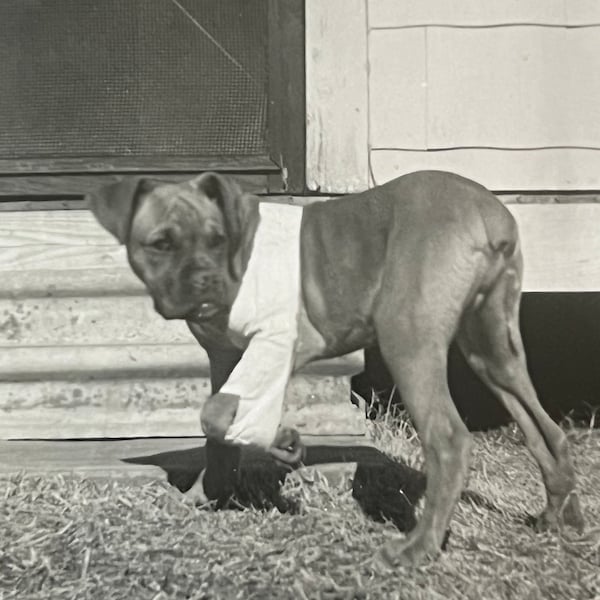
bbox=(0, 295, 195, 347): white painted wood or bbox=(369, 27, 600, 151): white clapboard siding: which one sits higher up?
bbox=(369, 27, 600, 151): white clapboard siding

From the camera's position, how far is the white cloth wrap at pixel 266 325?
2008mm

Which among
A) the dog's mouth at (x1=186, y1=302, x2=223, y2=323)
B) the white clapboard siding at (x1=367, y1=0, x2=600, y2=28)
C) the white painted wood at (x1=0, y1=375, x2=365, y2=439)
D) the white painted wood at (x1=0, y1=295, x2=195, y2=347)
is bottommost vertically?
the white painted wood at (x1=0, y1=375, x2=365, y2=439)

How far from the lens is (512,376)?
7.43ft

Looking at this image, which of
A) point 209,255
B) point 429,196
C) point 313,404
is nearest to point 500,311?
point 429,196

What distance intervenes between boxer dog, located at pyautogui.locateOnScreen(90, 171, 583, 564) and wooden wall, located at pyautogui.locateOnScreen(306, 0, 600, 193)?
0.87 m

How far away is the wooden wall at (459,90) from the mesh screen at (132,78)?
273mm

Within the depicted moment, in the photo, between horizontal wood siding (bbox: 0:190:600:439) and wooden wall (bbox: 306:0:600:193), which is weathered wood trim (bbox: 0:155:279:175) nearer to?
horizontal wood siding (bbox: 0:190:600:439)

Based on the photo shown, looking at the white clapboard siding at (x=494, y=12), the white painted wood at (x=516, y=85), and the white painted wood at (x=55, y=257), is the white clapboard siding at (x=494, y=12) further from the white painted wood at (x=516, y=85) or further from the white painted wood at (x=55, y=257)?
the white painted wood at (x=55, y=257)

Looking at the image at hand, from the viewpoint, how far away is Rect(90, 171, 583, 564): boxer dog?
78.7 inches

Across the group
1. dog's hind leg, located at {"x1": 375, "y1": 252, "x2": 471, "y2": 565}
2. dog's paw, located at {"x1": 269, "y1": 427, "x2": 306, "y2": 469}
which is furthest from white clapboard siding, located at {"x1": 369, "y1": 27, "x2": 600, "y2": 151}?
dog's paw, located at {"x1": 269, "y1": 427, "x2": 306, "y2": 469}

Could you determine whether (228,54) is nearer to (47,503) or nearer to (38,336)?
(38,336)

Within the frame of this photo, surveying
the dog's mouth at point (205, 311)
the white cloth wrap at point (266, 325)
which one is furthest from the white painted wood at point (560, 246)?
the dog's mouth at point (205, 311)

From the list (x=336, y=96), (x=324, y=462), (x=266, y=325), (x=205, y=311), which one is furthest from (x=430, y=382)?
(x=336, y=96)

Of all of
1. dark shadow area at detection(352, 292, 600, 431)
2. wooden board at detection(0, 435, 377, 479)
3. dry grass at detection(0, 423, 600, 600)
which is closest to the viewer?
dry grass at detection(0, 423, 600, 600)
